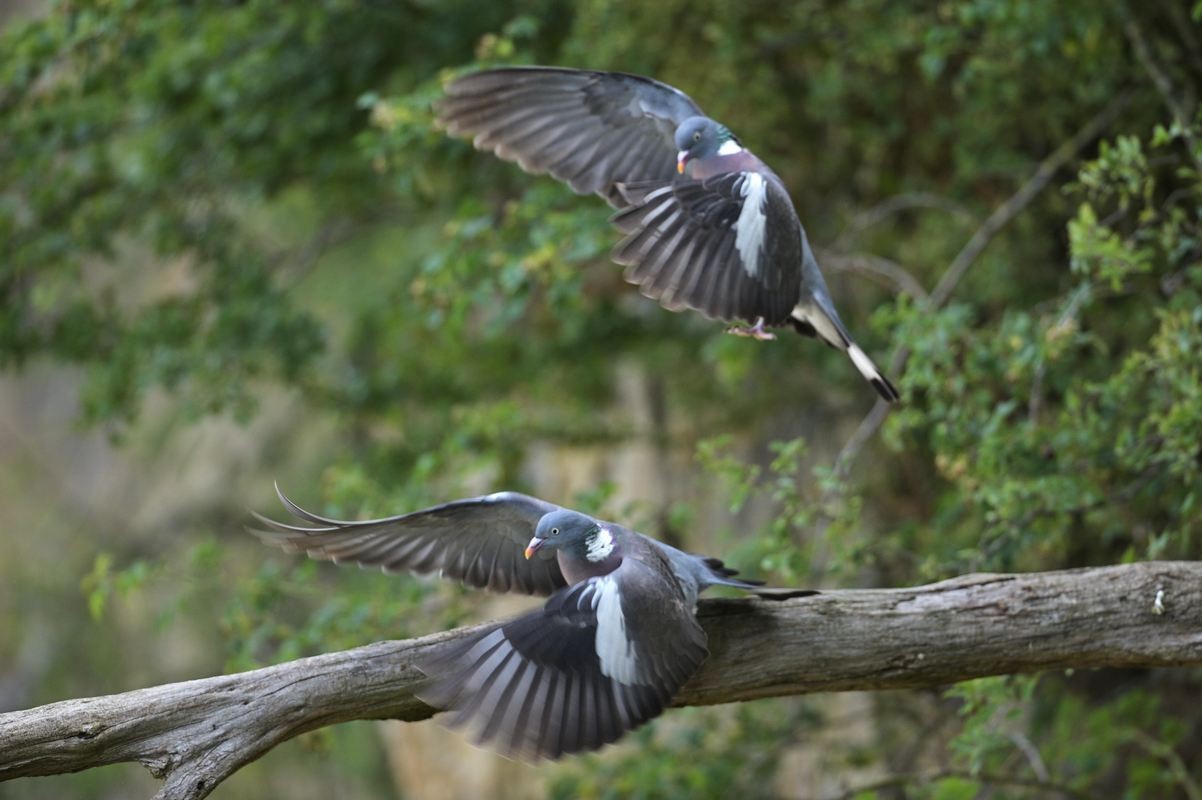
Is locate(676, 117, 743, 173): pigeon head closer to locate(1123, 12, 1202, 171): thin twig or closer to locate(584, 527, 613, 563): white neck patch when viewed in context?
locate(584, 527, 613, 563): white neck patch

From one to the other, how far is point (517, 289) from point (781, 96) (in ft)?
5.66

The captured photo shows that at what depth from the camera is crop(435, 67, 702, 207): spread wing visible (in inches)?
131

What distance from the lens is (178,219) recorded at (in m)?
5.50

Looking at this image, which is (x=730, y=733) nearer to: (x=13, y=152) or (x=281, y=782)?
(x=13, y=152)

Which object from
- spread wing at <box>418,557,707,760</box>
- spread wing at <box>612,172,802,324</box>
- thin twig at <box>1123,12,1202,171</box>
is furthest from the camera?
thin twig at <box>1123,12,1202,171</box>

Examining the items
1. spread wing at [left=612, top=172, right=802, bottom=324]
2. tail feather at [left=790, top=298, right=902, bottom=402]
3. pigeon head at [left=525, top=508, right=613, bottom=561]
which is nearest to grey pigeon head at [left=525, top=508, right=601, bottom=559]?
pigeon head at [left=525, top=508, right=613, bottom=561]

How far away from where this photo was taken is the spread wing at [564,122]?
10.9ft

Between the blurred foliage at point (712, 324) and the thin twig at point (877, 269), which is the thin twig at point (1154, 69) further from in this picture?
the thin twig at point (877, 269)

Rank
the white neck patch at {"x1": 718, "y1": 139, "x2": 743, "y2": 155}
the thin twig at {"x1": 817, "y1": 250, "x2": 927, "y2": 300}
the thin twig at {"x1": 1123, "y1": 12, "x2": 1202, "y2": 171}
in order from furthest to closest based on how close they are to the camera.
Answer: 1. the thin twig at {"x1": 817, "y1": 250, "x2": 927, "y2": 300}
2. the thin twig at {"x1": 1123, "y1": 12, "x2": 1202, "y2": 171}
3. the white neck patch at {"x1": 718, "y1": 139, "x2": 743, "y2": 155}

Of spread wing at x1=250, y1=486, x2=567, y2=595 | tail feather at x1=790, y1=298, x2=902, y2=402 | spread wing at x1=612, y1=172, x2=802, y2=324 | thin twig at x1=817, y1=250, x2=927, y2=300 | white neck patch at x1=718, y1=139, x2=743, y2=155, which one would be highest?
white neck patch at x1=718, y1=139, x2=743, y2=155

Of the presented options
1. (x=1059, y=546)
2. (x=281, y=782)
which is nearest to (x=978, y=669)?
(x=1059, y=546)

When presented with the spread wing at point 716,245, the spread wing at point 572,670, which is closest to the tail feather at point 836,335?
the spread wing at point 716,245

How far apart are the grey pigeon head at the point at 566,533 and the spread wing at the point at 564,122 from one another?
961mm

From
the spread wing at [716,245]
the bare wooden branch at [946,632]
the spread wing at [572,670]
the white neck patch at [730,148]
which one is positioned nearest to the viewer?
the spread wing at [572,670]
